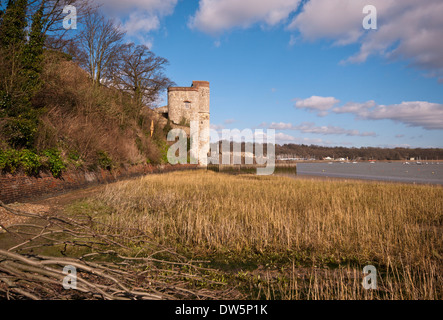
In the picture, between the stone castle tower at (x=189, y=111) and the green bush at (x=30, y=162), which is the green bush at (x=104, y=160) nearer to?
the green bush at (x=30, y=162)

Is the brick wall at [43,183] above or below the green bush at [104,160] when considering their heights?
below

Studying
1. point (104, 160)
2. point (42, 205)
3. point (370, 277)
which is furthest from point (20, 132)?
point (370, 277)

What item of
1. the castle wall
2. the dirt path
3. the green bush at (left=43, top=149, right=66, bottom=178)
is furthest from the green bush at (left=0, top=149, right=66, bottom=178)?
the castle wall

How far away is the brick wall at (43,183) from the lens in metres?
10.0

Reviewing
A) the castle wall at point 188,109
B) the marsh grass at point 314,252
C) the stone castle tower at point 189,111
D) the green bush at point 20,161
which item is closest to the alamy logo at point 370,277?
the marsh grass at point 314,252

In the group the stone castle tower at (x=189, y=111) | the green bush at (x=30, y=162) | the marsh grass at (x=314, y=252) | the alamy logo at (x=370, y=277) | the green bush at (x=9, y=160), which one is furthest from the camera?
the stone castle tower at (x=189, y=111)

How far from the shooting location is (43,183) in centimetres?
1211

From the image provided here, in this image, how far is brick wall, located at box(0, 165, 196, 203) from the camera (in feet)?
32.9

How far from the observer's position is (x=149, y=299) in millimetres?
2232

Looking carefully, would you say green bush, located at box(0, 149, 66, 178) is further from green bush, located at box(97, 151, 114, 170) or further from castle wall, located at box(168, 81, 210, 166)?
castle wall, located at box(168, 81, 210, 166)

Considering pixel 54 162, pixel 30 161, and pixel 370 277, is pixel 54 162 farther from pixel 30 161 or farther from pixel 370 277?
pixel 370 277

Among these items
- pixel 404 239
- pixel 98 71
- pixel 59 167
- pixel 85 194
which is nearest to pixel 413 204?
pixel 404 239

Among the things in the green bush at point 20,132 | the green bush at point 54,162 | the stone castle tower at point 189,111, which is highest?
the stone castle tower at point 189,111
